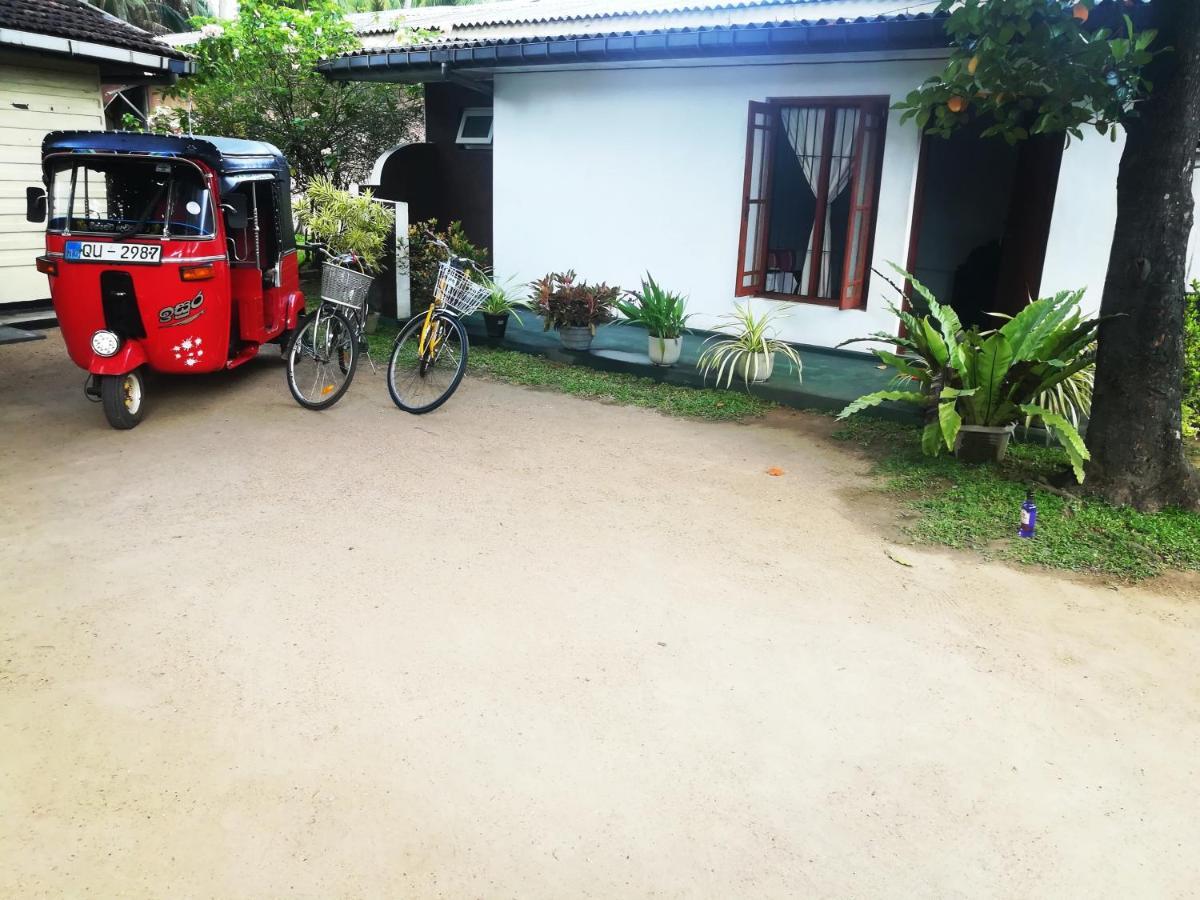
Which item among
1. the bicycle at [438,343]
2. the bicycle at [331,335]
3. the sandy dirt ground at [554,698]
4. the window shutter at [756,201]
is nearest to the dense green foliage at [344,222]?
the bicycle at [331,335]

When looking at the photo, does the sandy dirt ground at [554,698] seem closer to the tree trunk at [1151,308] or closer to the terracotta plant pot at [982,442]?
the terracotta plant pot at [982,442]

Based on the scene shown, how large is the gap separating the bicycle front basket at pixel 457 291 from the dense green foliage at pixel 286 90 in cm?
539

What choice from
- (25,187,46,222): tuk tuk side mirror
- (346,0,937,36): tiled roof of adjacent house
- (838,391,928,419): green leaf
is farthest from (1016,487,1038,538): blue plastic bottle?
(25,187,46,222): tuk tuk side mirror

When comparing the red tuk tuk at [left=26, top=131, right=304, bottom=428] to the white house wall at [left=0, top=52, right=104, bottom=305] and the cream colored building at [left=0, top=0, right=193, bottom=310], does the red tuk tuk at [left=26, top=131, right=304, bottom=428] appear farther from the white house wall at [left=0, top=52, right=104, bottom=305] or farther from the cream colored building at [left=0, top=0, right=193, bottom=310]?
the white house wall at [left=0, top=52, right=104, bottom=305]

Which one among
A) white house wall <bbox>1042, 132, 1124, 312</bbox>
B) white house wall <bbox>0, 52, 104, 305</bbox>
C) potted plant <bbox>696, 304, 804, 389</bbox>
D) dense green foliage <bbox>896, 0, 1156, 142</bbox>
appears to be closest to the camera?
dense green foliage <bbox>896, 0, 1156, 142</bbox>

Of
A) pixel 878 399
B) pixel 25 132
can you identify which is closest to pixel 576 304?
pixel 878 399

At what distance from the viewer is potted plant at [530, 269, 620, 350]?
8.30 metres

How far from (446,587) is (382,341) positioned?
554 cm

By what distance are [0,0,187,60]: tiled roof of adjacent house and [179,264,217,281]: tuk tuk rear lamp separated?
→ 5172 millimetres

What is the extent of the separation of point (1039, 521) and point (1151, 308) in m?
1.33

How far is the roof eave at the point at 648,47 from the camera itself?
280 inches

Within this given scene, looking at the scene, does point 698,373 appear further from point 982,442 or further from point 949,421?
point 949,421

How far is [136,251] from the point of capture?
19.5 ft

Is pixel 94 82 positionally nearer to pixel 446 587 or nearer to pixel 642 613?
pixel 446 587
